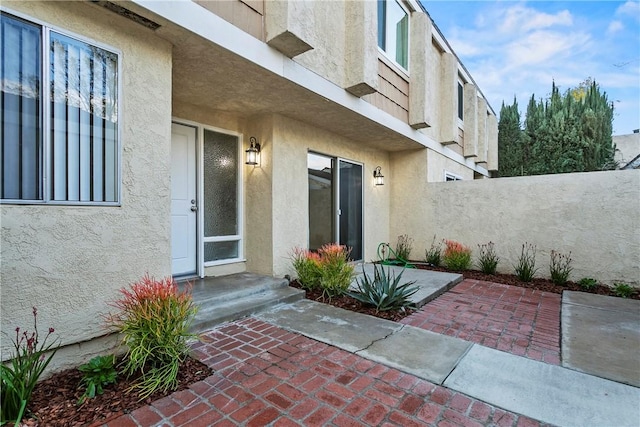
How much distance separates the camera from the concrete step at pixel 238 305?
11.7ft

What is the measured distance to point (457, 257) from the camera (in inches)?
289

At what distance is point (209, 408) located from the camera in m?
2.19

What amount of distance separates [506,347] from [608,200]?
4906mm

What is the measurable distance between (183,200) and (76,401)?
324 centimetres

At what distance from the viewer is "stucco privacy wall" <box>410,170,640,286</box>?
5793 mm

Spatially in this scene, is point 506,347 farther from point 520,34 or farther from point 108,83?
point 520,34

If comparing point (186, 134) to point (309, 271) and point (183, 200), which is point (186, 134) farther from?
point (309, 271)

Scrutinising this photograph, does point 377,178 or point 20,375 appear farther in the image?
point 377,178

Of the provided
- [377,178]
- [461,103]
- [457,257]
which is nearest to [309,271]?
[377,178]

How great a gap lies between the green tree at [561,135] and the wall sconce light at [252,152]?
14.6 m

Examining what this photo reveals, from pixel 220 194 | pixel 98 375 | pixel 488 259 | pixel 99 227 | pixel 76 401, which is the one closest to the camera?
pixel 76 401

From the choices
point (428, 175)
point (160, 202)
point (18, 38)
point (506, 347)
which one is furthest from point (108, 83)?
point (428, 175)

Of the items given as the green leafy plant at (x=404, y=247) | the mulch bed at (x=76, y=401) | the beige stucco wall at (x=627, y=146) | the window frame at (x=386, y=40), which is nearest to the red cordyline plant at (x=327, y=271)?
the mulch bed at (x=76, y=401)

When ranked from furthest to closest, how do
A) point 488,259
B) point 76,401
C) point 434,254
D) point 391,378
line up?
point 434,254 → point 488,259 → point 391,378 → point 76,401
